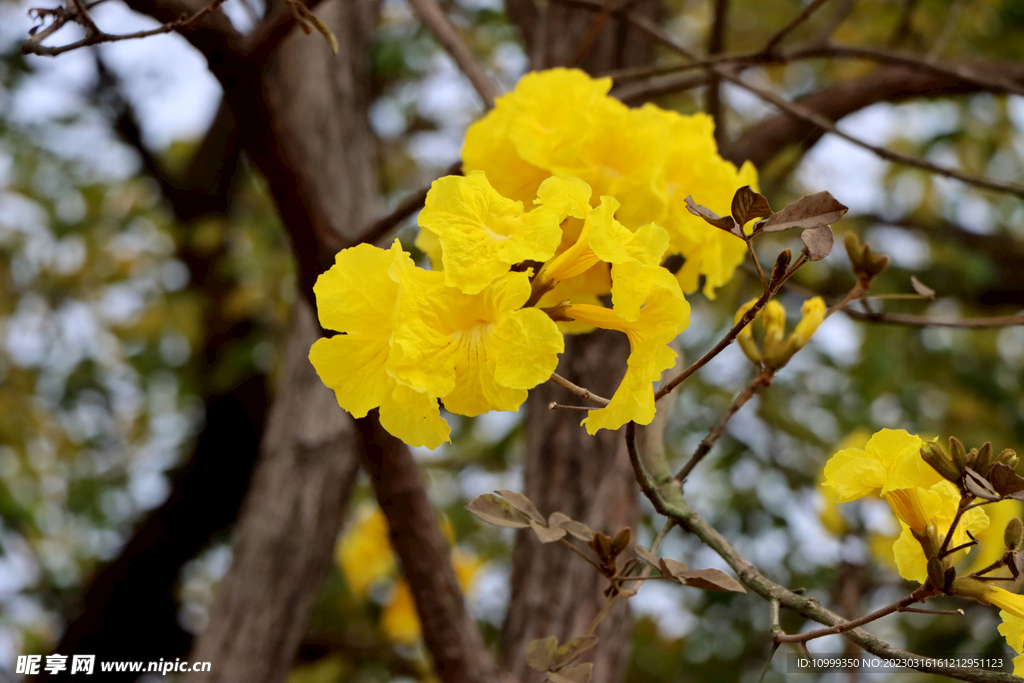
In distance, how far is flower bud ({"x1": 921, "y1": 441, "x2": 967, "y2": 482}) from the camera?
729 mm

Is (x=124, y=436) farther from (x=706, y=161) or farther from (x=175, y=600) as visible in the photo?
(x=706, y=161)

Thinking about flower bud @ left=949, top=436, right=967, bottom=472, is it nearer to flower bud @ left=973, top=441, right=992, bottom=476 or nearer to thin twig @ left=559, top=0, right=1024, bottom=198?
flower bud @ left=973, top=441, right=992, bottom=476

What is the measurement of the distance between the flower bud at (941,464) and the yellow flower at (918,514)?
0.09 m

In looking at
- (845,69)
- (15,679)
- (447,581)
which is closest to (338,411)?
(447,581)

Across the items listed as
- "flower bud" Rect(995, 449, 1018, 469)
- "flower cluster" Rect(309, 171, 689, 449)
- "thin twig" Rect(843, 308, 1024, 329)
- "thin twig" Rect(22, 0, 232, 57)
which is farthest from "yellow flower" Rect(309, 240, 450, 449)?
"thin twig" Rect(843, 308, 1024, 329)

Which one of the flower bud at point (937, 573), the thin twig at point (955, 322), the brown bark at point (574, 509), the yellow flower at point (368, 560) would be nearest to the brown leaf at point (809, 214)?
the flower bud at point (937, 573)

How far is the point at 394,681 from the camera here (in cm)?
336

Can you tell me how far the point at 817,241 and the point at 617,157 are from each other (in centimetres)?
38

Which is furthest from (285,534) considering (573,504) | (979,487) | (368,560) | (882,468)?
(979,487)

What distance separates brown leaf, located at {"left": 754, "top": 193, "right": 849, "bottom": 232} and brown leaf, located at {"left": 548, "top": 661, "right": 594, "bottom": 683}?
51 centimetres

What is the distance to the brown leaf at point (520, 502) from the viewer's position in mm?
879

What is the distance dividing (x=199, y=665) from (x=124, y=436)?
2.99 m

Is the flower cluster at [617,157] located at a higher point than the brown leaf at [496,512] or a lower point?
higher

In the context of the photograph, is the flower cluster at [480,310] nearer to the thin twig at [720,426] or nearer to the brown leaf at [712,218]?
the brown leaf at [712,218]
